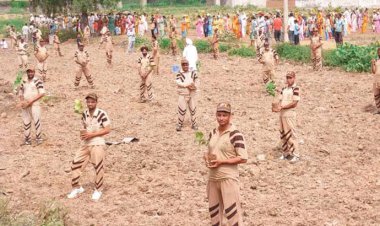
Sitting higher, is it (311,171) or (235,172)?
(235,172)

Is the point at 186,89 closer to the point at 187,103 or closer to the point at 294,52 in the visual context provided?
the point at 187,103

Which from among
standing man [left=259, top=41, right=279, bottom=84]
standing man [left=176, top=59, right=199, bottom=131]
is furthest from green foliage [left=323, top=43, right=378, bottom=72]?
standing man [left=176, top=59, right=199, bottom=131]

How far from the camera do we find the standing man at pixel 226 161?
703cm

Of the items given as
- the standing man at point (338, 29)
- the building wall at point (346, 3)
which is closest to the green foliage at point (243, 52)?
the standing man at point (338, 29)

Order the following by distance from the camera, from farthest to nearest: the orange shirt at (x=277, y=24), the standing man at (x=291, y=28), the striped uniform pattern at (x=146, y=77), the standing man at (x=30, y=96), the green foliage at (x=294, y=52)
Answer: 1. the orange shirt at (x=277, y=24)
2. the standing man at (x=291, y=28)
3. the green foliage at (x=294, y=52)
4. the striped uniform pattern at (x=146, y=77)
5. the standing man at (x=30, y=96)

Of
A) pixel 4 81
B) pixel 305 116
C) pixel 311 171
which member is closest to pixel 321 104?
pixel 305 116

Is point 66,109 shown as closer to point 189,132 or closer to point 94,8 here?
point 189,132

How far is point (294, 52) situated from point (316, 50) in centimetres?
337

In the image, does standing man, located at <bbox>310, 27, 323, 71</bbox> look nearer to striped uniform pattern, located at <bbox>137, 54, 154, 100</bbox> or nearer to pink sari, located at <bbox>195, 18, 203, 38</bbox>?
striped uniform pattern, located at <bbox>137, 54, 154, 100</bbox>

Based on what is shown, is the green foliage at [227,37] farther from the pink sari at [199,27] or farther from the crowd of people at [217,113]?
the pink sari at [199,27]

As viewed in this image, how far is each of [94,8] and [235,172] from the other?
30.2 meters

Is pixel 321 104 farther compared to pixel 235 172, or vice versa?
pixel 321 104

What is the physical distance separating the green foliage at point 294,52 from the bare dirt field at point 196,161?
4101mm

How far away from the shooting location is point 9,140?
13633 mm
